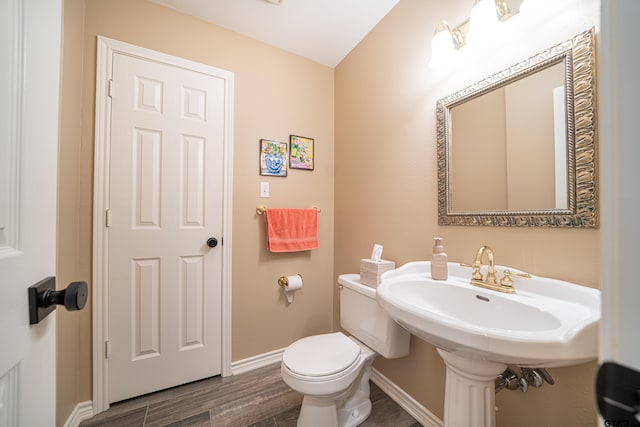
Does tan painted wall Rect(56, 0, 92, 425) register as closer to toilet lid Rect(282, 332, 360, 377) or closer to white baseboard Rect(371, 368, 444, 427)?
toilet lid Rect(282, 332, 360, 377)

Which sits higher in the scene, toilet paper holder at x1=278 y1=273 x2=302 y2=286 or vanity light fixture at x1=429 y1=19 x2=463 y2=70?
vanity light fixture at x1=429 y1=19 x2=463 y2=70

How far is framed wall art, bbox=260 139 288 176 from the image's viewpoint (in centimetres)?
174

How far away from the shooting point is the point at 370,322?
129 cm

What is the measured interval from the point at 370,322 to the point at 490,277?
640 mm

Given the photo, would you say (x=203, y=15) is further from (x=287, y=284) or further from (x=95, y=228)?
(x=287, y=284)

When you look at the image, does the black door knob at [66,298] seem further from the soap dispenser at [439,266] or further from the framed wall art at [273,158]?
the framed wall art at [273,158]

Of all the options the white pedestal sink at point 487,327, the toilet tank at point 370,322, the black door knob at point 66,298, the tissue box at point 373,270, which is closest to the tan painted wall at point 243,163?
the toilet tank at point 370,322

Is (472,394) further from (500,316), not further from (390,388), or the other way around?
(390,388)

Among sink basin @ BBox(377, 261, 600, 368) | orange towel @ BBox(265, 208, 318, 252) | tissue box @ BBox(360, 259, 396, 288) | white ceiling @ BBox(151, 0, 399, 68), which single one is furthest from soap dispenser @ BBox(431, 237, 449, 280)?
white ceiling @ BBox(151, 0, 399, 68)

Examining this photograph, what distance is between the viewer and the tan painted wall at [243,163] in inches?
46.8

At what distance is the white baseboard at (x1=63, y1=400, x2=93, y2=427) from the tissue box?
1628 mm

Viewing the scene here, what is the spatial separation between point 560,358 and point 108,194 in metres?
1.94

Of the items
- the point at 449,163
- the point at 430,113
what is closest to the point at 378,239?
the point at 449,163

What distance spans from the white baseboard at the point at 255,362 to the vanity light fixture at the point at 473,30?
81.5 inches
